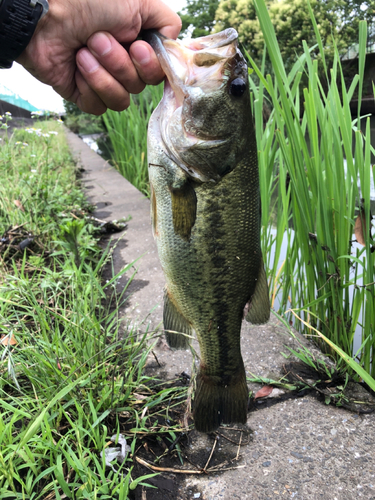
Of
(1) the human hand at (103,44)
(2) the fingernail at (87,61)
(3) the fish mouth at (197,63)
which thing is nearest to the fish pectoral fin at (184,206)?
(3) the fish mouth at (197,63)

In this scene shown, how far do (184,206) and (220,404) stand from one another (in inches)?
29.1

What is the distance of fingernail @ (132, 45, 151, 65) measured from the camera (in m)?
1.31

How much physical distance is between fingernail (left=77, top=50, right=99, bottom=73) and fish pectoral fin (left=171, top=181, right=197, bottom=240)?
22.4 inches

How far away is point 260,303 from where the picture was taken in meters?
1.37

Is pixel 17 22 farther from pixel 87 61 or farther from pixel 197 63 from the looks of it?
pixel 197 63

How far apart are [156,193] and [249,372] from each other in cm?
108

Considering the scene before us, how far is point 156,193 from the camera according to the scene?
129 cm

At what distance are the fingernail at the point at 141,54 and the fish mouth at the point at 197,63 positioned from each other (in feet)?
0.31

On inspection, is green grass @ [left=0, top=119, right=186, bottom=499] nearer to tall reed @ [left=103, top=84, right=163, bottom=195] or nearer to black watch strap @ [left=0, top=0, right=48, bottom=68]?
black watch strap @ [left=0, top=0, right=48, bottom=68]

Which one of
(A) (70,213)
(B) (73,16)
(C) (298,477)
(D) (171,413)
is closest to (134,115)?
(A) (70,213)

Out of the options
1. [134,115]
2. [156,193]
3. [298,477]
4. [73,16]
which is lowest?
[298,477]

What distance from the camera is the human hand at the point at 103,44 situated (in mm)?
1312

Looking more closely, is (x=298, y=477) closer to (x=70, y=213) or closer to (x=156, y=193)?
(x=156, y=193)

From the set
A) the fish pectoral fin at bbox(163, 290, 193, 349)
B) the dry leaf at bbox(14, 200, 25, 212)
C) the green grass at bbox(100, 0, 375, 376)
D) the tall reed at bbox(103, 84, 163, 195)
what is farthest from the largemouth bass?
the tall reed at bbox(103, 84, 163, 195)
